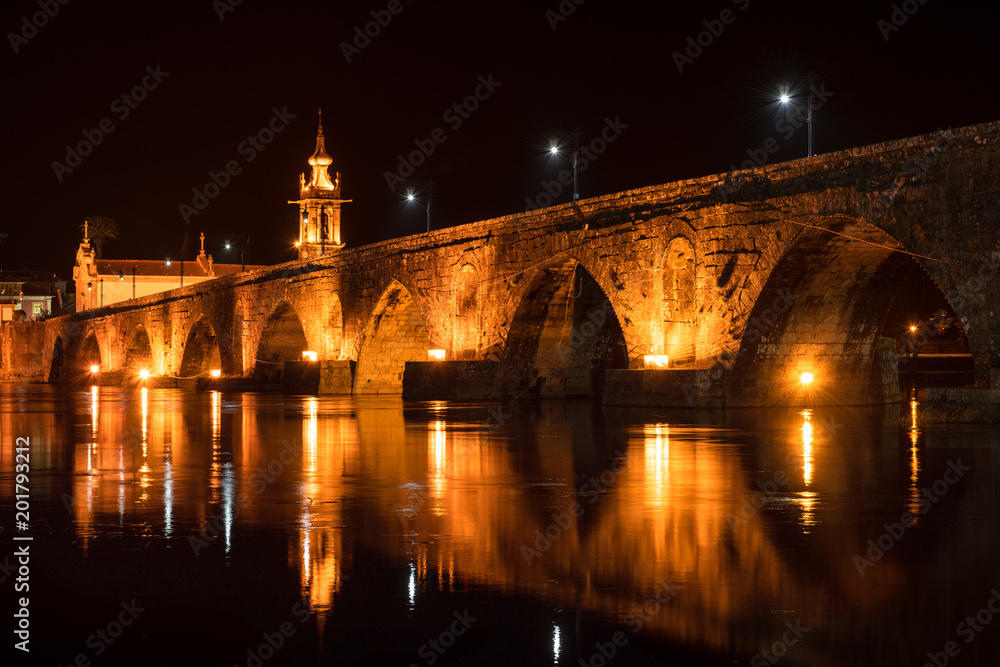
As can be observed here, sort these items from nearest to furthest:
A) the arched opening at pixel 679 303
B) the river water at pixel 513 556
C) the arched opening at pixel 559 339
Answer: the river water at pixel 513 556, the arched opening at pixel 679 303, the arched opening at pixel 559 339

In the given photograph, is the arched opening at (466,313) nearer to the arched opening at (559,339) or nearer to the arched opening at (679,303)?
the arched opening at (559,339)

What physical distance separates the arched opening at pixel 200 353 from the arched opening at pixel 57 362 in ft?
84.4

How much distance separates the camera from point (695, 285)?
22.9m

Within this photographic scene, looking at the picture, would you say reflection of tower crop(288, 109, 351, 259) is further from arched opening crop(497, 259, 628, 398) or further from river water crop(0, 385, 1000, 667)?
river water crop(0, 385, 1000, 667)

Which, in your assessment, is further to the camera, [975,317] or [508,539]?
[975,317]

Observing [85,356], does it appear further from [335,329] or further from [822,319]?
[822,319]

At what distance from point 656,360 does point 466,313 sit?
8.85 meters

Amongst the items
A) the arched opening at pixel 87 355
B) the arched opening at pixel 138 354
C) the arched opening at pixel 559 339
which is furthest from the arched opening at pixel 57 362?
the arched opening at pixel 559 339

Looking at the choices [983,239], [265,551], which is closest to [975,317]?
[983,239]

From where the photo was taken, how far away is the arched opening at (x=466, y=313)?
31219 mm

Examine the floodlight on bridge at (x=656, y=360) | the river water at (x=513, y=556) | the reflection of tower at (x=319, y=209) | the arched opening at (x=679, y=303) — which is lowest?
the river water at (x=513, y=556)

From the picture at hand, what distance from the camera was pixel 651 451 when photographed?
12789mm

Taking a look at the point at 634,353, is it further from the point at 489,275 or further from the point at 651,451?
the point at 651,451

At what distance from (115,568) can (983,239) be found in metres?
14.3
